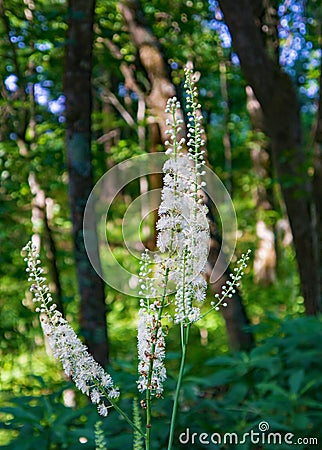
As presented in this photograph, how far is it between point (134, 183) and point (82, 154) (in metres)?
6.54

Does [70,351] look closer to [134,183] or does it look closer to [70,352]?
[70,352]

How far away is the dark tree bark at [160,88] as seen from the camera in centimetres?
424

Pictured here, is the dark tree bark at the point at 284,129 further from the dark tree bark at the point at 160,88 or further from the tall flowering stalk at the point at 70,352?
the tall flowering stalk at the point at 70,352

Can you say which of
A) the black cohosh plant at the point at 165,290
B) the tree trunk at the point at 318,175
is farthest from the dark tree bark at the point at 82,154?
the black cohosh plant at the point at 165,290

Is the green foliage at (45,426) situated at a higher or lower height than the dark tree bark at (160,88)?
lower

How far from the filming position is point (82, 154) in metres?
3.07

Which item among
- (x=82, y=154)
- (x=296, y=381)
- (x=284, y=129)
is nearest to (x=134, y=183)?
(x=284, y=129)

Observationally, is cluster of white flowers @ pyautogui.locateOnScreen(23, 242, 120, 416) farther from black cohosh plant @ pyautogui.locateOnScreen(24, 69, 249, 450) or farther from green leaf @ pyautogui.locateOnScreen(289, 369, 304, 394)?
green leaf @ pyautogui.locateOnScreen(289, 369, 304, 394)

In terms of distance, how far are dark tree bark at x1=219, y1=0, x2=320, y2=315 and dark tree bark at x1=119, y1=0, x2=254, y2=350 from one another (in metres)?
0.51

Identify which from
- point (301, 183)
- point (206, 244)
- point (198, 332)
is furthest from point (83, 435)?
point (198, 332)

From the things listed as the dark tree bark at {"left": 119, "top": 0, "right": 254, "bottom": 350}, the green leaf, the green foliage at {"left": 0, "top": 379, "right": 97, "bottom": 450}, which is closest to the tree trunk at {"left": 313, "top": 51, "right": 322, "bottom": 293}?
the dark tree bark at {"left": 119, "top": 0, "right": 254, "bottom": 350}

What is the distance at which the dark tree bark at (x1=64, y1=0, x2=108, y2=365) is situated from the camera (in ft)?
10.0

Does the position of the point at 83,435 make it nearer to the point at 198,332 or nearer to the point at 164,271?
the point at 164,271

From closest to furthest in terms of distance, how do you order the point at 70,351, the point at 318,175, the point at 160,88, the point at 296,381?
the point at 70,351 < the point at 296,381 < the point at 318,175 < the point at 160,88
